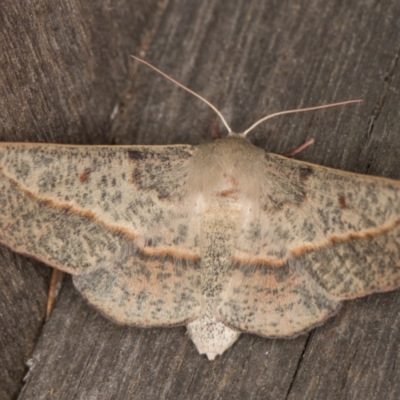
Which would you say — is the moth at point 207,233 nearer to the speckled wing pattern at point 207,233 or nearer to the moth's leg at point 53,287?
the speckled wing pattern at point 207,233

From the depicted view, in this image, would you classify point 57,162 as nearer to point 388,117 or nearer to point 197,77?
point 197,77

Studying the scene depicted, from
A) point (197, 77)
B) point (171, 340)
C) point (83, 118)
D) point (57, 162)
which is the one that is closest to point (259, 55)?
point (197, 77)

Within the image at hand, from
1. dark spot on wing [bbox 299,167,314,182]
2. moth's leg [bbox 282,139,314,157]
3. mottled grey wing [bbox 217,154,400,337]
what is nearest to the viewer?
mottled grey wing [bbox 217,154,400,337]

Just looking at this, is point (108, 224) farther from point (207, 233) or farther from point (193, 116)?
point (193, 116)

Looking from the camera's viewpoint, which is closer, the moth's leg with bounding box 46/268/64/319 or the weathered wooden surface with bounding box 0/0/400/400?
the weathered wooden surface with bounding box 0/0/400/400

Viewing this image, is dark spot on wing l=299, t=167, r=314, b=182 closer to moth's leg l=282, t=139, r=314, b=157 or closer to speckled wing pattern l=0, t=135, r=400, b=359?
speckled wing pattern l=0, t=135, r=400, b=359

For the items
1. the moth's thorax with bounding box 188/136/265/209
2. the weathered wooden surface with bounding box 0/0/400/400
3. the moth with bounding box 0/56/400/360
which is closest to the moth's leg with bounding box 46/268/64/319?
the weathered wooden surface with bounding box 0/0/400/400
